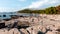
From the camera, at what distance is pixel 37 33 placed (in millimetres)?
6316

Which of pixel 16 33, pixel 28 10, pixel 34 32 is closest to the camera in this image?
pixel 16 33

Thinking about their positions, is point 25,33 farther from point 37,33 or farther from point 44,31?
point 44,31

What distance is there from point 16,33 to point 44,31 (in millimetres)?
1336

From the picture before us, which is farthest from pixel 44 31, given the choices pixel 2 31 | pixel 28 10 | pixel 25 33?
pixel 28 10

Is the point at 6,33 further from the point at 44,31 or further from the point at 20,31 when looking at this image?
the point at 44,31

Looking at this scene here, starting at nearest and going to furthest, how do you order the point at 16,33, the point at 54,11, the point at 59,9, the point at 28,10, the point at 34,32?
the point at 16,33, the point at 34,32, the point at 54,11, the point at 59,9, the point at 28,10

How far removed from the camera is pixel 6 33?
19.5 ft

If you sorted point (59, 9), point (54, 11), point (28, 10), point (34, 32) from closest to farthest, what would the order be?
point (34, 32)
point (54, 11)
point (59, 9)
point (28, 10)

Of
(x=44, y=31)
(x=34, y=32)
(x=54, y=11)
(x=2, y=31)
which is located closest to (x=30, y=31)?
(x=34, y=32)

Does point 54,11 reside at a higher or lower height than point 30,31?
lower

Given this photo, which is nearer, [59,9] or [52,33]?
[52,33]

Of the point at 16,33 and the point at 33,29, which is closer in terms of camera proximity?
the point at 16,33

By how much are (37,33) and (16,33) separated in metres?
0.90

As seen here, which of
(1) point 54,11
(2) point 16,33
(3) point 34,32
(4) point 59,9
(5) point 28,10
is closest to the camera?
(2) point 16,33
